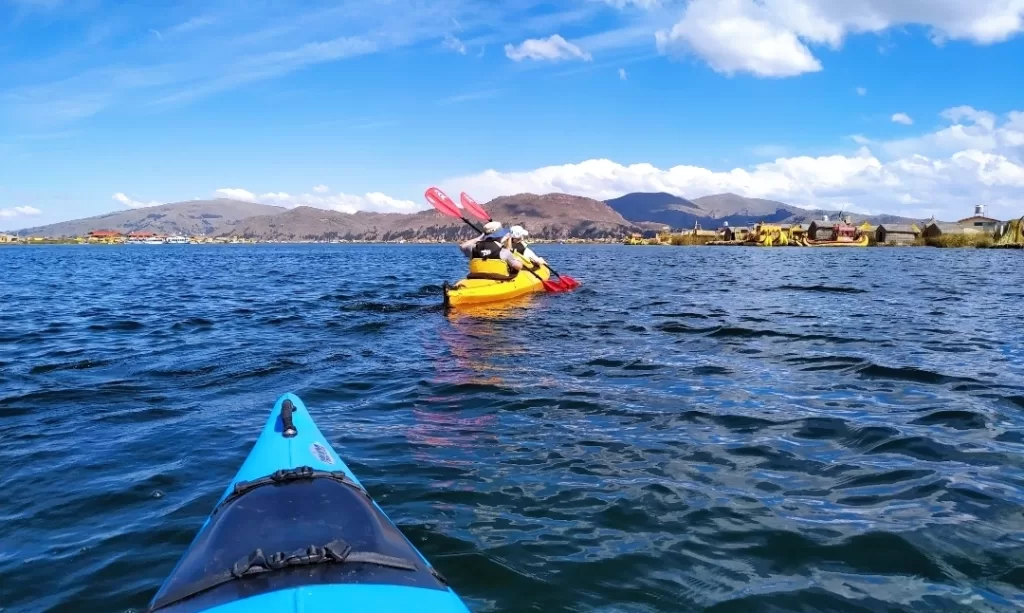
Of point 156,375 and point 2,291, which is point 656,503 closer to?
point 156,375

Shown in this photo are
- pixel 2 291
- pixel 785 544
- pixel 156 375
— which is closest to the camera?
pixel 785 544

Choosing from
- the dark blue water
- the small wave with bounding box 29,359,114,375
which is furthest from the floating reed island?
the small wave with bounding box 29,359,114,375

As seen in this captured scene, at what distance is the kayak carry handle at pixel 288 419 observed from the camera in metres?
4.63

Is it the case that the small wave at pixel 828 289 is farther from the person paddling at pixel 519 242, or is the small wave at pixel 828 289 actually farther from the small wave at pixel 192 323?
the small wave at pixel 192 323

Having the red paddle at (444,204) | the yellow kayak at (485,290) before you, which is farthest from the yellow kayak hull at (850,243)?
the yellow kayak at (485,290)

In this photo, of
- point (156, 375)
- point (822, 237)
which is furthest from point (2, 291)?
point (822, 237)

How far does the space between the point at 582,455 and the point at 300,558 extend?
3.83 m

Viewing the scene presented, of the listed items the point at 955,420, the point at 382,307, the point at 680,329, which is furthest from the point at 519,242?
the point at 955,420

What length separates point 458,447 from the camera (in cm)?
666

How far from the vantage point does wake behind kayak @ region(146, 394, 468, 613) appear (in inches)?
104

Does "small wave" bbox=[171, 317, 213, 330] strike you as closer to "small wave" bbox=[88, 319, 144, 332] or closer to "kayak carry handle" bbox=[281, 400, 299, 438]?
"small wave" bbox=[88, 319, 144, 332]

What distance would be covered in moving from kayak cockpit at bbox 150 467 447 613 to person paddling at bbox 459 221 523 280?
16.0m

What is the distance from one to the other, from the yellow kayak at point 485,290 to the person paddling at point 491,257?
281mm

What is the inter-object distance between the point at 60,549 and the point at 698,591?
437cm
